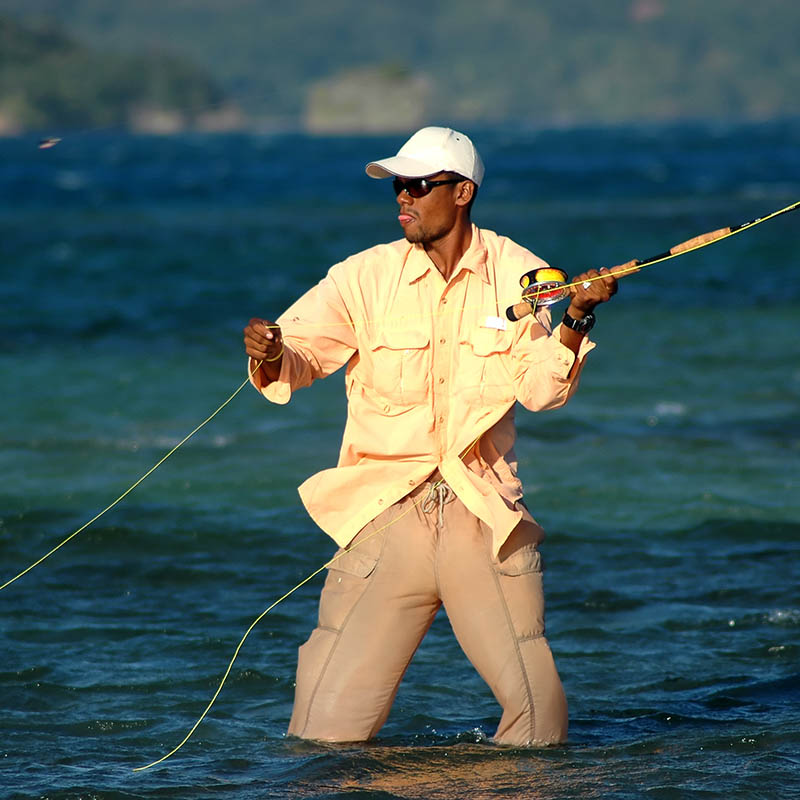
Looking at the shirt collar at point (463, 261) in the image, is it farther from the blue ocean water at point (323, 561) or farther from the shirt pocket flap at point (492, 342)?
the blue ocean water at point (323, 561)

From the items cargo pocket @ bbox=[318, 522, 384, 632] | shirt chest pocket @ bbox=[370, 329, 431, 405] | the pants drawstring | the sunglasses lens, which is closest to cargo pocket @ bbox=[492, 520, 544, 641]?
the pants drawstring

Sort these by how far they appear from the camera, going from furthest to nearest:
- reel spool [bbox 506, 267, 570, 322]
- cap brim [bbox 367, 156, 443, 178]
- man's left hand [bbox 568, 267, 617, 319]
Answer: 1. cap brim [bbox 367, 156, 443, 178]
2. reel spool [bbox 506, 267, 570, 322]
3. man's left hand [bbox 568, 267, 617, 319]

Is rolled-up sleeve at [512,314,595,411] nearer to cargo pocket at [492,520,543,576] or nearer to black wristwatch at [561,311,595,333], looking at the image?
black wristwatch at [561,311,595,333]

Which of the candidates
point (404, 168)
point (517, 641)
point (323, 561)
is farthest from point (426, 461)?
point (323, 561)

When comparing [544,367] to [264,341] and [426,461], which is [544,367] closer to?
[426,461]

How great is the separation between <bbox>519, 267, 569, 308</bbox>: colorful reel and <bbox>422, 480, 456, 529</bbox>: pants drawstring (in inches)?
22.5

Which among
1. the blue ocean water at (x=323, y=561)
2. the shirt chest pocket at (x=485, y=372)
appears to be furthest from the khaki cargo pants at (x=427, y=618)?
the shirt chest pocket at (x=485, y=372)

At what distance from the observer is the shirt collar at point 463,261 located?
175 inches

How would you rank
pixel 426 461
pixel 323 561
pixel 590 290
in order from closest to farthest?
pixel 590 290 < pixel 426 461 < pixel 323 561

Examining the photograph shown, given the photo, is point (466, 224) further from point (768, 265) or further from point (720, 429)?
point (768, 265)

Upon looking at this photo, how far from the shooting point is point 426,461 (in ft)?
14.6

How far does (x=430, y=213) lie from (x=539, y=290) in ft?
1.36

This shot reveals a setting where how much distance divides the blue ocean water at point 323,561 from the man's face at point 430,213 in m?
1.47

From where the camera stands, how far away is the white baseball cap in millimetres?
4332
